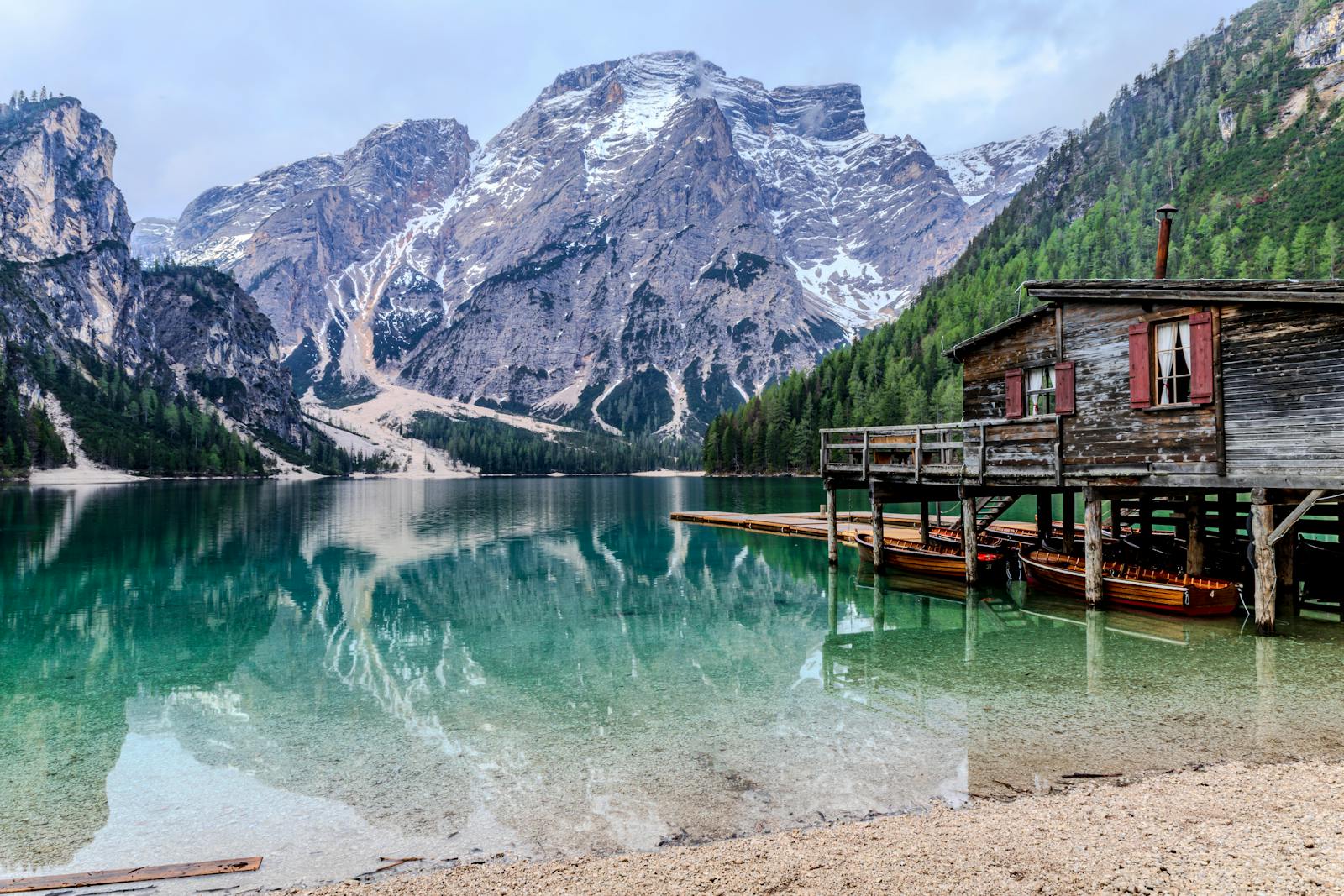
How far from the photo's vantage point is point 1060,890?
7930 mm

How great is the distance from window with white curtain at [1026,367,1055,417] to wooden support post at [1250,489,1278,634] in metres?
6.42

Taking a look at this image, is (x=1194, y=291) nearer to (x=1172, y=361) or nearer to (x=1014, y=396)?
(x=1172, y=361)

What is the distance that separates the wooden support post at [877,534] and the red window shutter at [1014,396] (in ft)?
24.7

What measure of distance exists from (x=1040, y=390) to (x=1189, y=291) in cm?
576

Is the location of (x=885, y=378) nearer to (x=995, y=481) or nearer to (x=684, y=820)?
(x=995, y=481)

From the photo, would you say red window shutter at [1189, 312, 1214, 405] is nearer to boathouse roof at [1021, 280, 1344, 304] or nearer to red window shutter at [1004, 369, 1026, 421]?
boathouse roof at [1021, 280, 1344, 304]

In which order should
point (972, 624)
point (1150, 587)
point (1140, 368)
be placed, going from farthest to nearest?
point (972, 624)
point (1150, 587)
point (1140, 368)

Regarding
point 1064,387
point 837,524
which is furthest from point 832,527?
point 1064,387

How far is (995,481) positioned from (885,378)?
393 ft

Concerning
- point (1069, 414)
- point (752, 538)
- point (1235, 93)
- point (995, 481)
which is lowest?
point (752, 538)

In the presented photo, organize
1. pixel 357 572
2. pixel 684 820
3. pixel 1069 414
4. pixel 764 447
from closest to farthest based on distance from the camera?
pixel 684 820 → pixel 1069 414 → pixel 357 572 → pixel 764 447

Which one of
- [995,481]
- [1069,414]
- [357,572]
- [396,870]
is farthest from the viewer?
[357,572]

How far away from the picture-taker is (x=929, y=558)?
32.3 m

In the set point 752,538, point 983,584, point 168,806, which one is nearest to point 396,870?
point 168,806
